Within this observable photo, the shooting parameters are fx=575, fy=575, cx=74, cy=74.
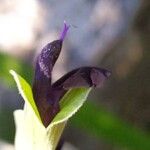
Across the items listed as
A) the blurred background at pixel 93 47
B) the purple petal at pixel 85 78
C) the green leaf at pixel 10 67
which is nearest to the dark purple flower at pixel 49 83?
the purple petal at pixel 85 78

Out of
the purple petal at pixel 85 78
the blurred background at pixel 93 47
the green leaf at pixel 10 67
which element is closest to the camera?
the purple petal at pixel 85 78

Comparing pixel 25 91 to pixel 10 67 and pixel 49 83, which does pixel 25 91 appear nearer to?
pixel 49 83

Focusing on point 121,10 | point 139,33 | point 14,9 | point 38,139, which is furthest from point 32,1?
point 38,139

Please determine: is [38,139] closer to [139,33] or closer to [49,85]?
[49,85]

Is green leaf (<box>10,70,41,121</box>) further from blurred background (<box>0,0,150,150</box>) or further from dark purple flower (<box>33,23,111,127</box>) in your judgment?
blurred background (<box>0,0,150,150</box>)

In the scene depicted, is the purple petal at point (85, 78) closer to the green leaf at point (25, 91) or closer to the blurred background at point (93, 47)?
the green leaf at point (25, 91)

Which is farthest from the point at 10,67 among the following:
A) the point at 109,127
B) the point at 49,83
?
the point at 49,83
